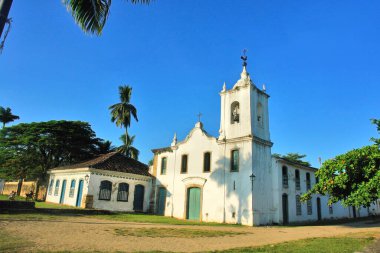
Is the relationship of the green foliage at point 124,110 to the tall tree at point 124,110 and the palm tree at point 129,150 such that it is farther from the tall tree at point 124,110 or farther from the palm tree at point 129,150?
the palm tree at point 129,150

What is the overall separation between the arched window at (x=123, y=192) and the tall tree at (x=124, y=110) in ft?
41.3

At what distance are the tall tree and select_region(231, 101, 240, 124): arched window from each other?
16835 mm

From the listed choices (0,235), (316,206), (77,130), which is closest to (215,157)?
(316,206)

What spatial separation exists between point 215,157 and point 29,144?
22191 millimetres

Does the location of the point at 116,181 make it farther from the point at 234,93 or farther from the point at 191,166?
the point at 234,93

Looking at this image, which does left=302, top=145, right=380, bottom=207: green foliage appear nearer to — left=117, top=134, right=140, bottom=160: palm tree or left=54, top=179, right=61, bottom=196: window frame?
left=54, top=179, right=61, bottom=196: window frame

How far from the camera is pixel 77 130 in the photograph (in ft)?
113

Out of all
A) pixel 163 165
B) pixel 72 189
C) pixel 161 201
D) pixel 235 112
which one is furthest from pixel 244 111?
pixel 72 189

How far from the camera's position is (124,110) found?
3534cm

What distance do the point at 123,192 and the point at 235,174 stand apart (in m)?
9.83

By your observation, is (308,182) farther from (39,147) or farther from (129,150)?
(39,147)

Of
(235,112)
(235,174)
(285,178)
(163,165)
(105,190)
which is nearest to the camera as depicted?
(235,174)

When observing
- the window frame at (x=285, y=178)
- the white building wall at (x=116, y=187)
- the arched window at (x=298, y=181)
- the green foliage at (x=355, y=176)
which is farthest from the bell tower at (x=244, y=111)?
the white building wall at (x=116, y=187)

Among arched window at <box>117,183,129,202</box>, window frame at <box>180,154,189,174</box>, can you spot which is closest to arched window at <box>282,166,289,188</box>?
window frame at <box>180,154,189,174</box>
